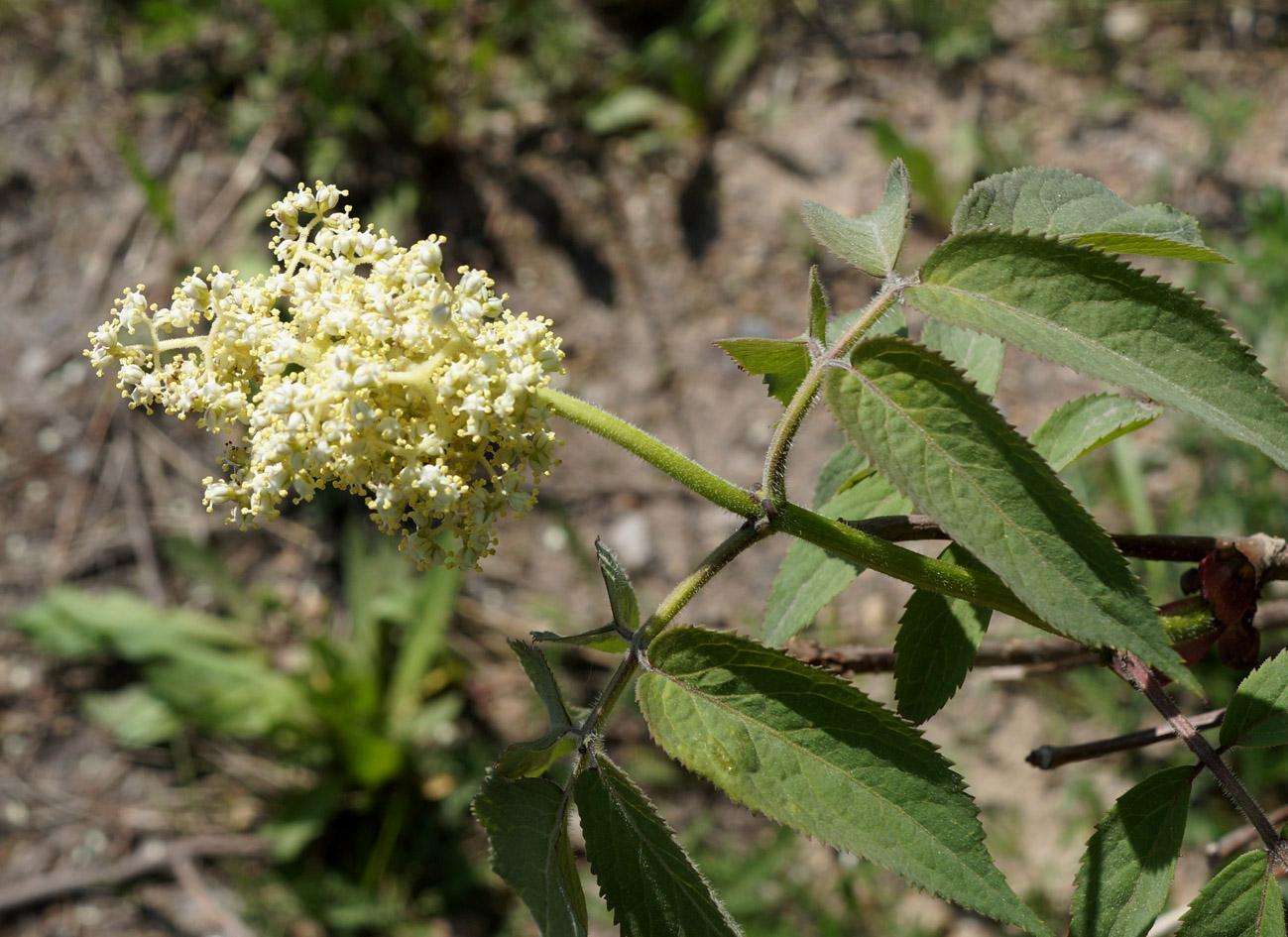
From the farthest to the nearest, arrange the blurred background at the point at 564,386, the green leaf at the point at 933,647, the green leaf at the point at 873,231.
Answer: the blurred background at the point at 564,386, the green leaf at the point at 933,647, the green leaf at the point at 873,231

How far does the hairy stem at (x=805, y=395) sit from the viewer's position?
1354 millimetres

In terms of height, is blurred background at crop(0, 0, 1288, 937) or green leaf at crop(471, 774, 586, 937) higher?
blurred background at crop(0, 0, 1288, 937)

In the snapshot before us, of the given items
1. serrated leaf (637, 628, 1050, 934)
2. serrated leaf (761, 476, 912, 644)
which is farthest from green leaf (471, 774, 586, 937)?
serrated leaf (761, 476, 912, 644)

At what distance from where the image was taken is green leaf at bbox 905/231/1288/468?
3.76 ft

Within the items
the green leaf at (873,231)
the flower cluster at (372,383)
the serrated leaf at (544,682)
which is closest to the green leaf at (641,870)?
the serrated leaf at (544,682)

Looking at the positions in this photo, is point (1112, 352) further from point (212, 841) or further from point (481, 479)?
point (212, 841)

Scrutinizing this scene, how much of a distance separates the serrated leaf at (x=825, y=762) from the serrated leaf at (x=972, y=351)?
0.75 metres

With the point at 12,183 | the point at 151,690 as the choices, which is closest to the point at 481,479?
the point at 151,690

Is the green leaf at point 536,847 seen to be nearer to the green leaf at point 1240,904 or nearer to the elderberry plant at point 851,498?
the elderberry plant at point 851,498

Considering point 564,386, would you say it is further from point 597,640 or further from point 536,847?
point 536,847

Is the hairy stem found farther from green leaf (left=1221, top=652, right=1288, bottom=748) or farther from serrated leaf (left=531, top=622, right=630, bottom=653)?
green leaf (left=1221, top=652, right=1288, bottom=748)

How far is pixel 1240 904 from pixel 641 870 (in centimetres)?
79

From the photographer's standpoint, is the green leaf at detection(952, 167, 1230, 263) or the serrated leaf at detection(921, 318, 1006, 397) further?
the serrated leaf at detection(921, 318, 1006, 397)

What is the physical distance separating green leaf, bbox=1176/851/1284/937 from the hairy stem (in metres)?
0.75
